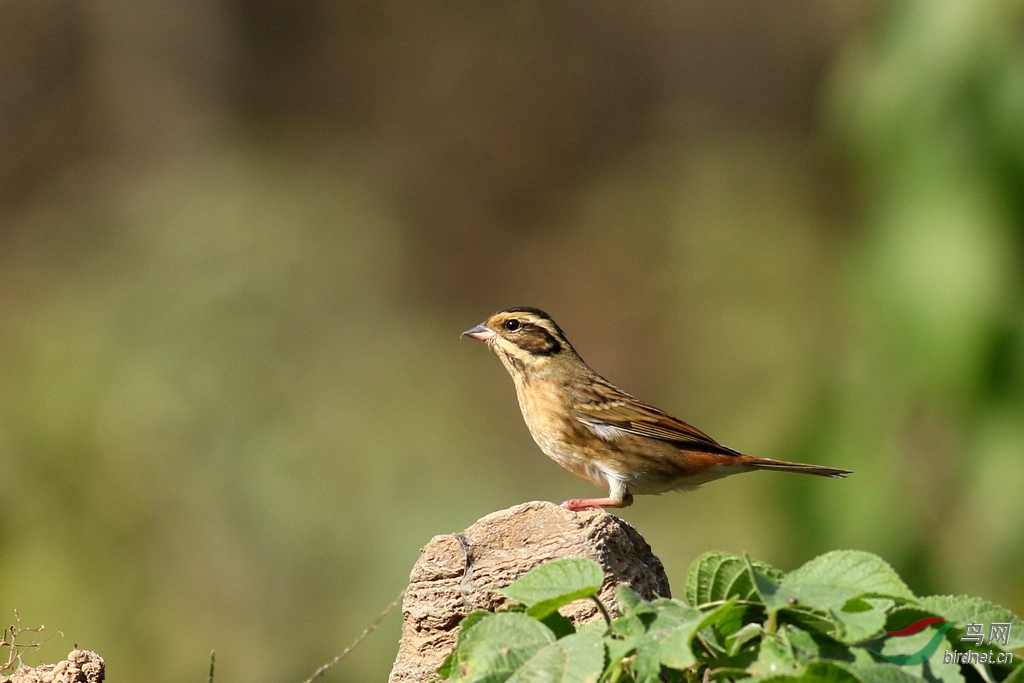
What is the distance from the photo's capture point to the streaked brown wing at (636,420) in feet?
20.5

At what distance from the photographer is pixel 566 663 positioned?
2.45 m

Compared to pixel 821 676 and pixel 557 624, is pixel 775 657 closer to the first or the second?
pixel 821 676

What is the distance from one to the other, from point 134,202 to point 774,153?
28.0 ft

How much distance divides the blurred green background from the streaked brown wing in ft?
5.09

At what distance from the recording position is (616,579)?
11.9 ft

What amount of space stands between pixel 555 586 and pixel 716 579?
0.37 metres

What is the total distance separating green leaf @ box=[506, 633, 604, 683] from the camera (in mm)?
2398

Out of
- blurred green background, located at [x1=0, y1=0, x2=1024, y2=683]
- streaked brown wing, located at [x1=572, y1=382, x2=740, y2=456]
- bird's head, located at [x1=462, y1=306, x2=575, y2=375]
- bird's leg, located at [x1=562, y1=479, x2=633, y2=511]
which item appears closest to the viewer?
bird's leg, located at [x1=562, y1=479, x2=633, y2=511]

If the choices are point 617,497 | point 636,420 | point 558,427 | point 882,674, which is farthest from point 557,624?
point 636,420

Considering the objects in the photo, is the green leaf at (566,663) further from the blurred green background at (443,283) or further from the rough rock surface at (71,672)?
the blurred green background at (443,283)

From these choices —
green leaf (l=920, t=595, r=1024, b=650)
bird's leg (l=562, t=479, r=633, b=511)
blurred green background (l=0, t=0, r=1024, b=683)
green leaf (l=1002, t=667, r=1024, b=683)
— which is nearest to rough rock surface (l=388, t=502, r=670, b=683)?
green leaf (l=920, t=595, r=1024, b=650)

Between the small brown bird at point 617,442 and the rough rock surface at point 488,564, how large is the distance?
214 centimetres

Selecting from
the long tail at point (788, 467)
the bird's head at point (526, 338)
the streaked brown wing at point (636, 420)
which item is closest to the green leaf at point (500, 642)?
the long tail at point (788, 467)

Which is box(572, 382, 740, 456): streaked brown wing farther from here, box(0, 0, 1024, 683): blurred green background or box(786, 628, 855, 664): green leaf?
box(786, 628, 855, 664): green leaf
